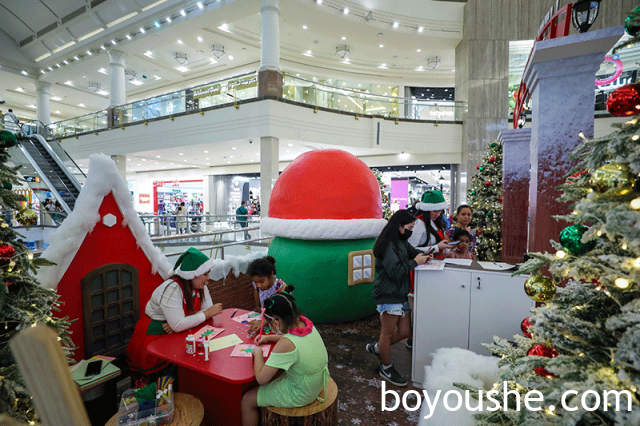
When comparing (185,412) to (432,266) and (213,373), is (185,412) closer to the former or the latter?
(213,373)

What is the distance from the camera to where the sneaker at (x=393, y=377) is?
9.73 ft

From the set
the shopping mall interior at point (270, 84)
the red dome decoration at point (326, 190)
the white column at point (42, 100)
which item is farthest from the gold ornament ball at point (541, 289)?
the white column at point (42, 100)

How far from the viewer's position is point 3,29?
52.2ft

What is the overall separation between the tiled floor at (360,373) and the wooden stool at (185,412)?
46.8 inches

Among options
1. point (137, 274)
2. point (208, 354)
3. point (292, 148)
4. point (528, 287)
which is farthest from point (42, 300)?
point (292, 148)

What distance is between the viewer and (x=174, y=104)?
12.4m

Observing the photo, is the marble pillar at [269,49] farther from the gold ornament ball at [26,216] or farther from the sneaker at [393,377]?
the sneaker at [393,377]

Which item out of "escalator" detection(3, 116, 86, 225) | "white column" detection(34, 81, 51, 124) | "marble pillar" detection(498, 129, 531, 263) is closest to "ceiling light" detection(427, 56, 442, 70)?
"marble pillar" detection(498, 129, 531, 263)

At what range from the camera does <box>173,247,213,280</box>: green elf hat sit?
2701 millimetres

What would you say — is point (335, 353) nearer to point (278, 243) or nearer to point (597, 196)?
point (278, 243)

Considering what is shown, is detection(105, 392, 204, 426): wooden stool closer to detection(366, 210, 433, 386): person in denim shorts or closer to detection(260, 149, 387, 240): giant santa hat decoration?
detection(366, 210, 433, 386): person in denim shorts

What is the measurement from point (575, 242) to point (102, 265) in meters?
3.48

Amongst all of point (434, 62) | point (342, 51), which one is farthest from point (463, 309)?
point (434, 62)

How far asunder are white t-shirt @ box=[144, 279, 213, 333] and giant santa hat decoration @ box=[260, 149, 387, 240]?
5.81 ft
